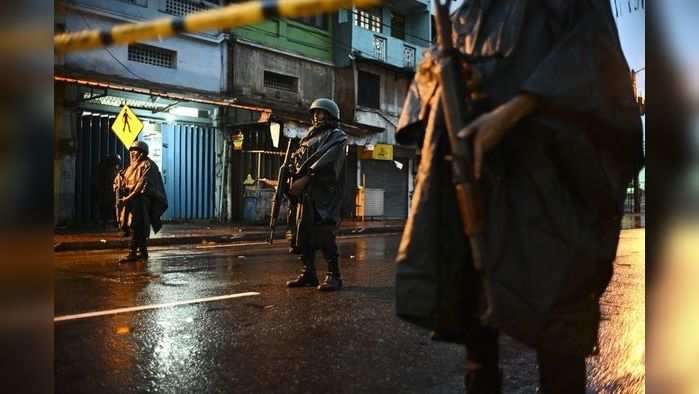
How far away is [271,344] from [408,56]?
19643mm

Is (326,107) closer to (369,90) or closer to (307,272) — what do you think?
(307,272)

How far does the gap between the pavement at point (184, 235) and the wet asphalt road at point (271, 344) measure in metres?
3.97

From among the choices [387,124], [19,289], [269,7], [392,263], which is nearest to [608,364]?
[269,7]

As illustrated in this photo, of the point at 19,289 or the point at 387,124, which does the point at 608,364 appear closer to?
the point at 19,289

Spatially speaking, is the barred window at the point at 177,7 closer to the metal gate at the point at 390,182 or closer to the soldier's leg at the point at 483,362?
the metal gate at the point at 390,182

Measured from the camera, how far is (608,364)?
3.03 metres

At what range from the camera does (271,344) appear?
3344mm

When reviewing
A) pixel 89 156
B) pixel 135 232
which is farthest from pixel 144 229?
pixel 89 156

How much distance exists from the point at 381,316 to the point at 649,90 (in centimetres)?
284

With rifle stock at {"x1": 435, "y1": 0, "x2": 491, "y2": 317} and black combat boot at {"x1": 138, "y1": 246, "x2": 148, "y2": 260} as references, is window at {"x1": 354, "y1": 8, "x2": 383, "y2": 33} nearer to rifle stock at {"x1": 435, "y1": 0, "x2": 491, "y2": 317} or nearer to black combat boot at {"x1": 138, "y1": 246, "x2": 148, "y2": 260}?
black combat boot at {"x1": 138, "y1": 246, "x2": 148, "y2": 260}

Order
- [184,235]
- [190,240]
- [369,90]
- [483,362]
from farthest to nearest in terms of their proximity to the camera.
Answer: [369,90] < [184,235] < [190,240] < [483,362]

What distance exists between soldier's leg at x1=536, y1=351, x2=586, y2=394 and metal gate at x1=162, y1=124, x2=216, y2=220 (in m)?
13.9

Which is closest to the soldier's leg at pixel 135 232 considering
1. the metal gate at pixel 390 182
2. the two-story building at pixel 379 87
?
the two-story building at pixel 379 87

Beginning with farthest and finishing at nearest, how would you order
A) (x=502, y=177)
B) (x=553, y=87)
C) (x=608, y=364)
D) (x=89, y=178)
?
(x=89, y=178), (x=608, y=364), (x=502, y=177), (x=553, y=87)
